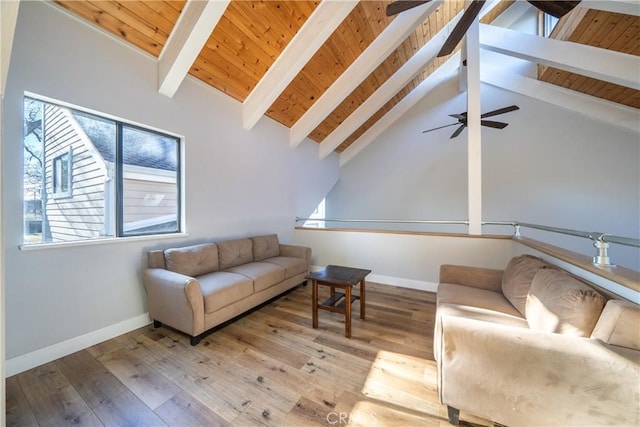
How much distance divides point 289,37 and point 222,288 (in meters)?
2.99

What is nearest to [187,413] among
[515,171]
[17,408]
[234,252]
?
[17,408]

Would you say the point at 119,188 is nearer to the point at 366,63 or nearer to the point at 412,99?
the point at 366,63

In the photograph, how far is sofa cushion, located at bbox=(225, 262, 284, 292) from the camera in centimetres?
258

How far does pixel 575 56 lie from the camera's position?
2889 millimetres

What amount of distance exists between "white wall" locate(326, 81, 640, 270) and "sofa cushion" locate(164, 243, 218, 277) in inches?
160

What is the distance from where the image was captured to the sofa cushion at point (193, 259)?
2385 mm

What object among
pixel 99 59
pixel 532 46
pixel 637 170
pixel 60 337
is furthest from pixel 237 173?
pixel 637 170

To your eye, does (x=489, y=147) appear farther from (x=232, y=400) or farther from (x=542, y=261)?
(x=232, y=400)

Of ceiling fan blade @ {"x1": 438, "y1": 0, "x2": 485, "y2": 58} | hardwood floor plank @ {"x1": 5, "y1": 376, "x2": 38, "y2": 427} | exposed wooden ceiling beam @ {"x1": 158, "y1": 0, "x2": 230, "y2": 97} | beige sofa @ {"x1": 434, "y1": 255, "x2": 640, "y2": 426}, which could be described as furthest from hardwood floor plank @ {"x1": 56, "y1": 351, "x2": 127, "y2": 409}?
ceiling fan blade @ {"x1": 438, "y1": 0, "x2": 485, "y2": 58}

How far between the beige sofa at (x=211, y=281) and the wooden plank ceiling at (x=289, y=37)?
2151 mm

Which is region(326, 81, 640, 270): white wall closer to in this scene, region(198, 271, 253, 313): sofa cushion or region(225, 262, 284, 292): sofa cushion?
region(225, 262, 284, 292): sofa cushion

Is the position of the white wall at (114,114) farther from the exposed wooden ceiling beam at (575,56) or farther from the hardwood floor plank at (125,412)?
the exposed wooden ceiling beam at (575,56)

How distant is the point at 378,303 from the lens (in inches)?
115

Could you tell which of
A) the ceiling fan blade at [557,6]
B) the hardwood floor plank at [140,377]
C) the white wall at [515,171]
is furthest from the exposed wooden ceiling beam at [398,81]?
the hardwood floor plank at [140,377]
